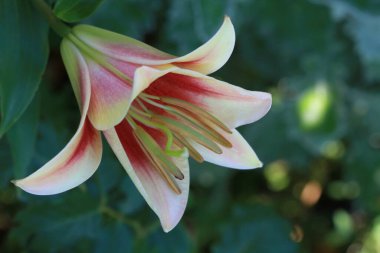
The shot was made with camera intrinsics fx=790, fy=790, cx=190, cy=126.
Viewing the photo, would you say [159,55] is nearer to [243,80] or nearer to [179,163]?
[179,163]

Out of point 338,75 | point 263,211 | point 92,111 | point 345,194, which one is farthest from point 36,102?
point 345,194

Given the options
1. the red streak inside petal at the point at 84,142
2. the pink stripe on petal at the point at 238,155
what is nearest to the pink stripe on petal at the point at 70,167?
the red streak inside petal at the point at 84,142

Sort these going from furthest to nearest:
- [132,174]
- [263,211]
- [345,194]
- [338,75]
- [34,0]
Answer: [345,194] < [338,75] < [263,211] < [34,0] < [132,174]

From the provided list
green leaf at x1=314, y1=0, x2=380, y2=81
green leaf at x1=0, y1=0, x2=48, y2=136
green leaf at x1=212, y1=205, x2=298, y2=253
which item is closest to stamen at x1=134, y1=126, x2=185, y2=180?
green leaf at x1=0, y1=0, x2=48, y2=136

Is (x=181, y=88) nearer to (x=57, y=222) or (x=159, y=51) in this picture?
(x=159, y=51)

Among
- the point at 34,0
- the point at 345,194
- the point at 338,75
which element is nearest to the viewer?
the point at 34,0

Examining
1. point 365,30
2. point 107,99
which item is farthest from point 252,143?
point 107,99

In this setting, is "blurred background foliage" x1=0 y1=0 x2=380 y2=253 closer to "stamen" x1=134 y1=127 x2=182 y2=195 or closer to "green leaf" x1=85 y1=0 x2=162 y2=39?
"green leaf" x1=85 y1=0 x2=162 y2=39
